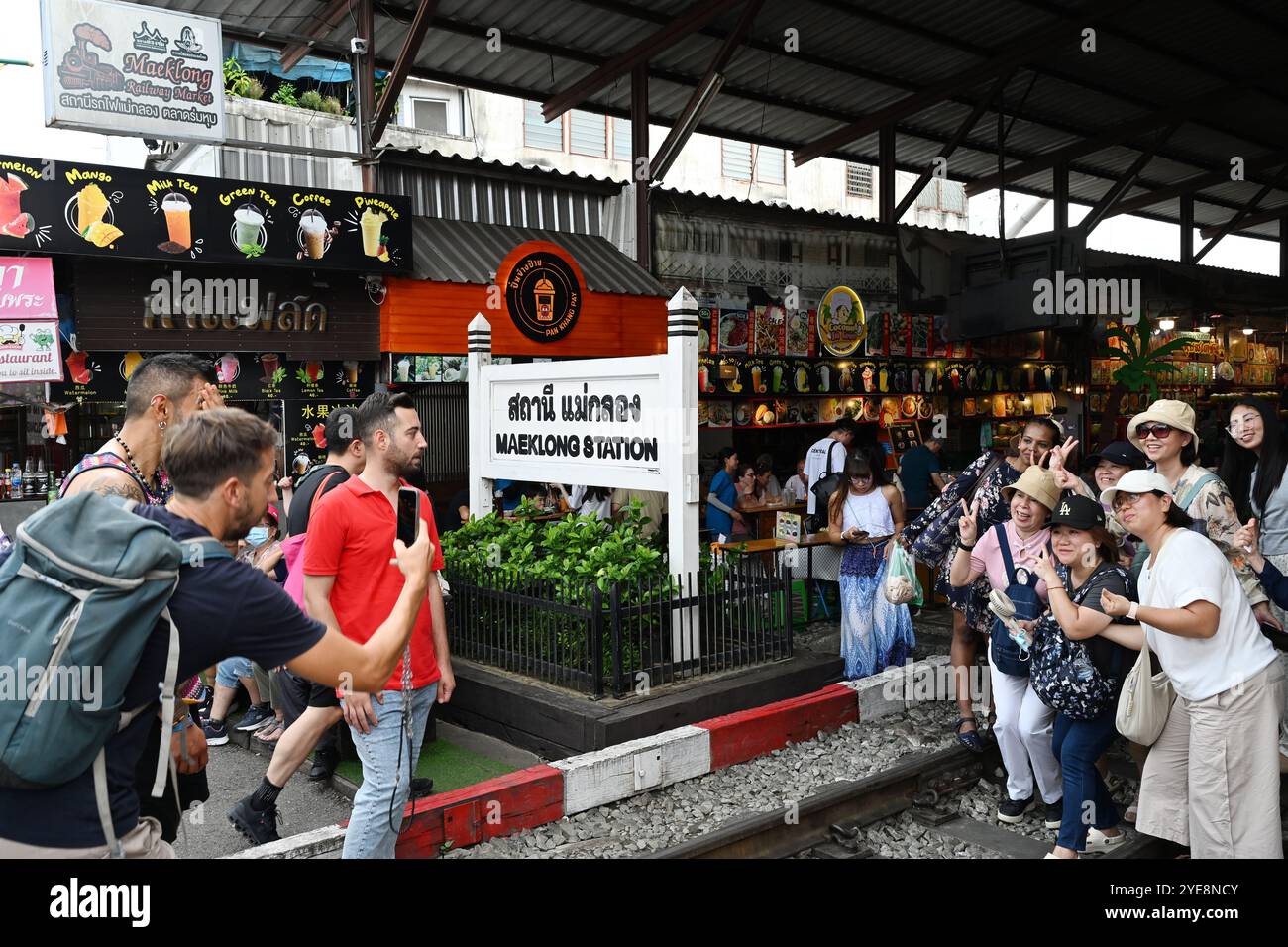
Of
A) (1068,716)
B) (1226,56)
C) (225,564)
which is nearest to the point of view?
(225,564)

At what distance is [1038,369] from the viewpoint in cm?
2008

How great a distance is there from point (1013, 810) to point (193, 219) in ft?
30.4

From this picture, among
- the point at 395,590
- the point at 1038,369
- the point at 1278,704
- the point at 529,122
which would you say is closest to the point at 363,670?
the point at 395,590

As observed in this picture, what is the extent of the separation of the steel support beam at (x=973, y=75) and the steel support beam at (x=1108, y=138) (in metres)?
2.28

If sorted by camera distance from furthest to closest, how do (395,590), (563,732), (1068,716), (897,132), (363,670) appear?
(897,132), (563,732), (1068,716), (395,590), (363,670)

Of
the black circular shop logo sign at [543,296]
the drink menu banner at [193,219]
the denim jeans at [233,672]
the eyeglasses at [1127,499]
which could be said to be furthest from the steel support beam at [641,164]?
the eyeglasses at [1127,499]

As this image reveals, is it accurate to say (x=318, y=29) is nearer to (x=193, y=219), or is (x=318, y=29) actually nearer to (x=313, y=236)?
(x=313, y=236)

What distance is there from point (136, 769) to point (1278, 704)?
4.66 meters

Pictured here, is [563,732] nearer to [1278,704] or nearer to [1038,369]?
[1278,704]

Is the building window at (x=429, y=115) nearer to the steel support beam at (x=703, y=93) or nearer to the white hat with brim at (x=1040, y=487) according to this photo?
the steel support beam at (x=703, y=93)

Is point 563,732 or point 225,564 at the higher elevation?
point 225,564

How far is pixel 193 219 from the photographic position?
10.1 m

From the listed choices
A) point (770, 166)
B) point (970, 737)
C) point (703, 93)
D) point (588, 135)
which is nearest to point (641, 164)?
point (703, 93)
